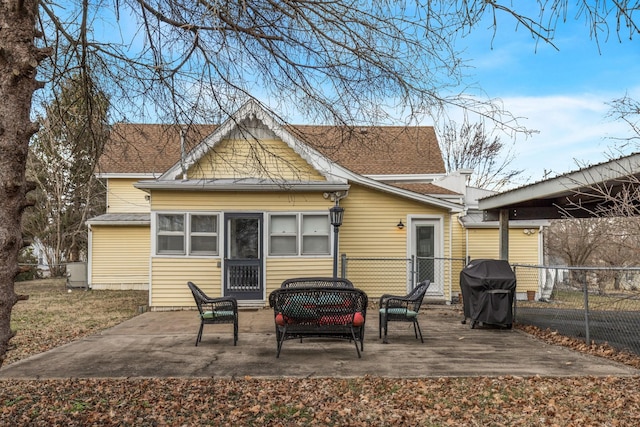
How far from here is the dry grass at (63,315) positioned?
8.18 meters

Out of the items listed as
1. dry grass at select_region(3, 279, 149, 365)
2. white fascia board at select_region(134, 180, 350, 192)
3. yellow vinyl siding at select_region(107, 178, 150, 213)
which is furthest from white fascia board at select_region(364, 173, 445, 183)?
yellow vinyl siding at select_region(107, 178, 150, 213)

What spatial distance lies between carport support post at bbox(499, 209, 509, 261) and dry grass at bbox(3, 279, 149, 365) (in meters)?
→ 8.33

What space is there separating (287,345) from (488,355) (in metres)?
2.92

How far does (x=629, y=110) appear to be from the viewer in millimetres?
7066

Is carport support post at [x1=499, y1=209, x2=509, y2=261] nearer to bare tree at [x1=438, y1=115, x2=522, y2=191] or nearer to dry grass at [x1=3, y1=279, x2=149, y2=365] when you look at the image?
dry grass at [x1=3, y1=279, x2=149, y2=365]

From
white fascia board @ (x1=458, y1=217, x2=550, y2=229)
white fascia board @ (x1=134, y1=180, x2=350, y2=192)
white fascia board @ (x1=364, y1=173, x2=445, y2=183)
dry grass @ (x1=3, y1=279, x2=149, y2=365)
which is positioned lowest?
dry grass @ (x1=3, y1=279, x2=149, y2=365)

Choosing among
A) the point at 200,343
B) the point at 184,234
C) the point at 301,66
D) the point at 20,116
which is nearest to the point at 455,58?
the point at 301,66

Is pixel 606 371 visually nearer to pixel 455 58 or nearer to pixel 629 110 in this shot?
pixel 629 110

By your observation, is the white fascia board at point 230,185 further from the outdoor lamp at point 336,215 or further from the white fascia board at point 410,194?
the white fascia board at point 410,194

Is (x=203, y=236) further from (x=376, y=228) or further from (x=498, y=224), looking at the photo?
(x=498, y=224)

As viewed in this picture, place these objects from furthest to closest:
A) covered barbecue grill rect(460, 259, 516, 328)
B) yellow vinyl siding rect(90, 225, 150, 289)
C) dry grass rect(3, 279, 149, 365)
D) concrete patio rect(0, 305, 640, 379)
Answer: yellow vinyl siding rect(90, 225, 150, 289), covered barbecue grill rect(460, 259, 516, 328), dry grass rect(3, 279, 149, 365), concrete patio rect(0, 305, 640, 379)

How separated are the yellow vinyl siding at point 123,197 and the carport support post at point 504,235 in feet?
45.6

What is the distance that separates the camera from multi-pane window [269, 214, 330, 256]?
41.3ft

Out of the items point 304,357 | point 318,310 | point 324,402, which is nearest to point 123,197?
point 304,357
